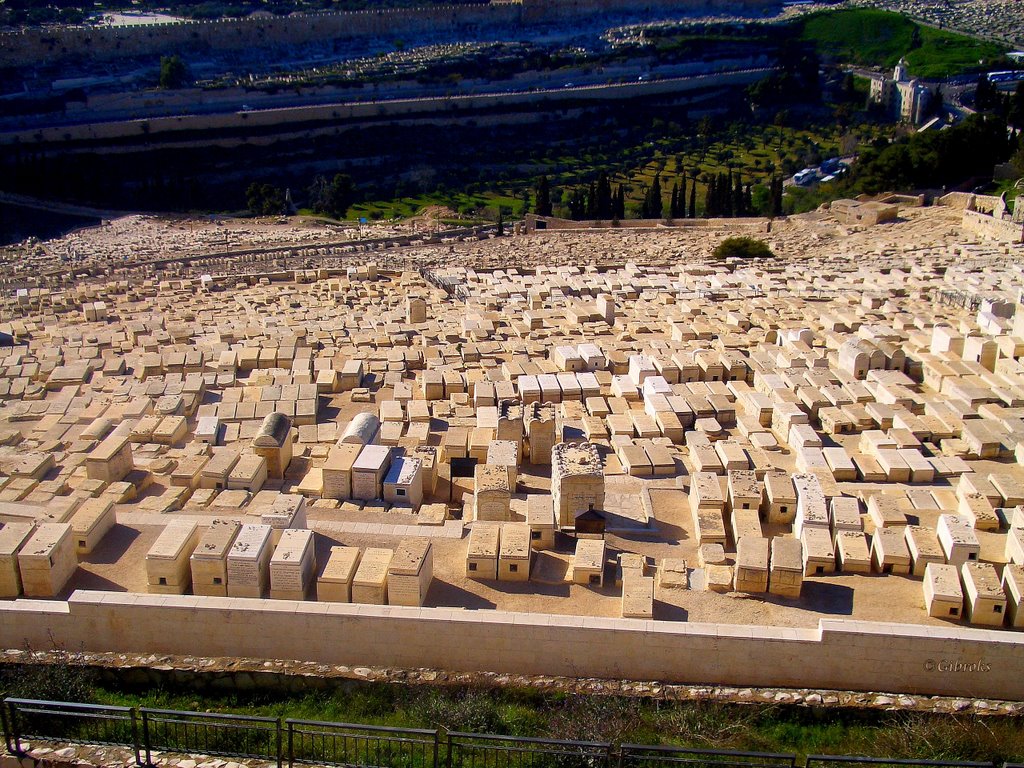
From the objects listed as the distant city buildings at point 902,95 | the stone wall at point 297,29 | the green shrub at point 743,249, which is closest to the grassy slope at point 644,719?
the green shrub at point 743,249

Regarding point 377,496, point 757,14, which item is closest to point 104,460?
point 377,496

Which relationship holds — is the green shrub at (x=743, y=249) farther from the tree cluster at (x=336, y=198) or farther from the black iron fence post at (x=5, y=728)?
the black iron fence post at (x=5, y=728)

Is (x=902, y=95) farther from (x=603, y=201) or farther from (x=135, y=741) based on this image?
(x=135, y=741)

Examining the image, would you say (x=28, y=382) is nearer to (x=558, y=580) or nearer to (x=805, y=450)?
(x=558, y=580)

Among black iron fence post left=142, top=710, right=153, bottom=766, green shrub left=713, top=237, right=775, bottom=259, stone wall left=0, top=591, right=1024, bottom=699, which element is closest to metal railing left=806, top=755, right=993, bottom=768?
stone wall left=0, top=591, right=1024, bottom=699

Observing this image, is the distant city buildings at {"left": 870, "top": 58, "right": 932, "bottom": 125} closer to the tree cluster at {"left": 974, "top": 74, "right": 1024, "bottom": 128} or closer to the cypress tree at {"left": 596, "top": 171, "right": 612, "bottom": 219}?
the tree cluster at {"left": 974, "top": 74, "right": 1024, "bottom": 128}

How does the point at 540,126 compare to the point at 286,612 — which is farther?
the point at 540,126

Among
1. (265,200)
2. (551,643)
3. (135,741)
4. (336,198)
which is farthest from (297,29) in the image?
(135,741)
